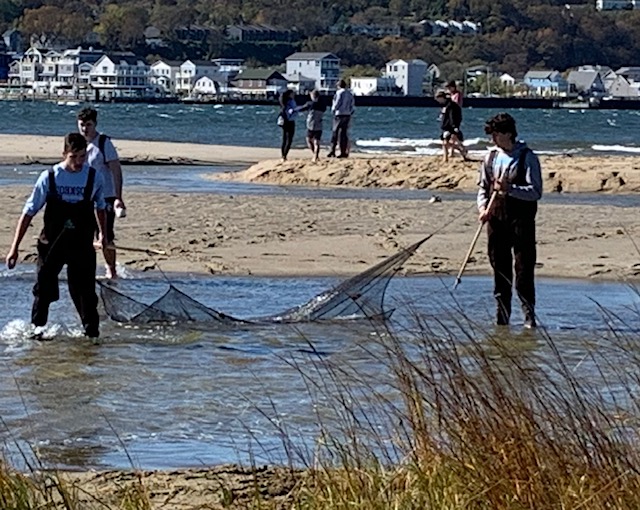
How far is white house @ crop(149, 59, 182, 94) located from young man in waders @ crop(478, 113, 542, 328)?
156 m

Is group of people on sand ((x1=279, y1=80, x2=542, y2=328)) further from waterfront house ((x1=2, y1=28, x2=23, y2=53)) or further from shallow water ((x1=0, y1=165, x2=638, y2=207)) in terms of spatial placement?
waterfront house ((x1=2, y1=28, x2=23, y2=53))

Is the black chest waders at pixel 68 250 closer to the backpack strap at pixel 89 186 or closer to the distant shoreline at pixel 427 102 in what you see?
the backpack strap at pixel 89 186

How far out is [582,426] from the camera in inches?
222

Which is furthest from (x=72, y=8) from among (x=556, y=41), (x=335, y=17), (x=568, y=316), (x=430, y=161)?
(x=568, y=316)

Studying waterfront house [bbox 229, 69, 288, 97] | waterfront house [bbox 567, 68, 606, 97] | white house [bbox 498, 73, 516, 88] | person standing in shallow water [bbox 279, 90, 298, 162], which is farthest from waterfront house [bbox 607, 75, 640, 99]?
person standing in shallow water [bbox 279, 90, 298, 162]

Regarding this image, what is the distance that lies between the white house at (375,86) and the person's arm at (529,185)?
141 m

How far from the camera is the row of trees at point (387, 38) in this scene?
179875 mm

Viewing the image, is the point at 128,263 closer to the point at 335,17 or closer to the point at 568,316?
the point at 568,316

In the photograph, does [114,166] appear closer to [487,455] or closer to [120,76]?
[487,455]

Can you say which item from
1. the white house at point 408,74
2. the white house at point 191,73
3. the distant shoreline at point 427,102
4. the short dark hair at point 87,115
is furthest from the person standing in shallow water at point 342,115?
A: the white house at point 191,73

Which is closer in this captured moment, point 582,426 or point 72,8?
point 582,426

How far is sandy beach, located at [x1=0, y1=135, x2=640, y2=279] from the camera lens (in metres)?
15.8

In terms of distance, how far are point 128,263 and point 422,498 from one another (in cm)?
1035

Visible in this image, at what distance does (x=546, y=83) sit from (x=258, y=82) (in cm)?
2995
